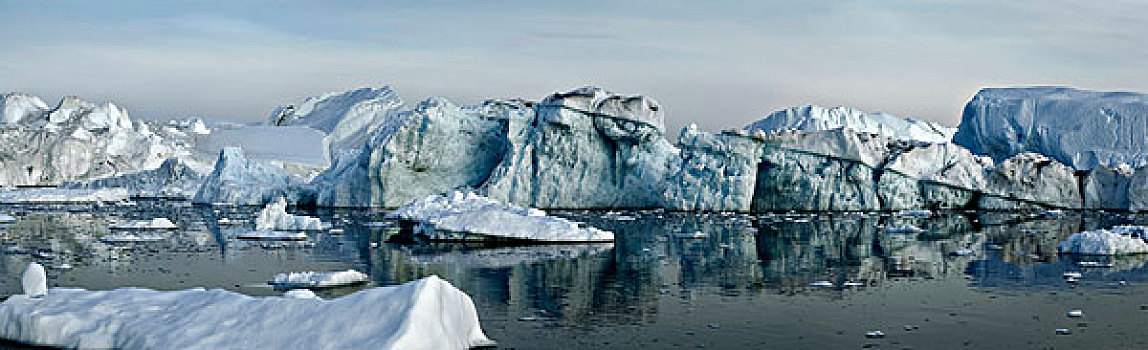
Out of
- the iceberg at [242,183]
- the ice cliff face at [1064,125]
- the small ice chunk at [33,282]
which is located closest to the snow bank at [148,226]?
the iceberg at [242,183]

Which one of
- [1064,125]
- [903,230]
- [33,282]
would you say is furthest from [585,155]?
[33,282]

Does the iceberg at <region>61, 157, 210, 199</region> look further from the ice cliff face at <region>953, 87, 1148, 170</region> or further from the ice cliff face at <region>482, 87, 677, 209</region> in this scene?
the ice cliff face at <region>953, 87, 1148, 170</region>

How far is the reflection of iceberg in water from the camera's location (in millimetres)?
13188

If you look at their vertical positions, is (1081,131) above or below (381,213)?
above

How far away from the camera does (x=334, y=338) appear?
6.17m

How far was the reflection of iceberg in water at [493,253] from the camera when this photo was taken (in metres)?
13.2

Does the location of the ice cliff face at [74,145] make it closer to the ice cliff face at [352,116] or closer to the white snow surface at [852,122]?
the ice cliff face at [352,116]

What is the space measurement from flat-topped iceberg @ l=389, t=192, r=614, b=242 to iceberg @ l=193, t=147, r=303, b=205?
50.4 feet

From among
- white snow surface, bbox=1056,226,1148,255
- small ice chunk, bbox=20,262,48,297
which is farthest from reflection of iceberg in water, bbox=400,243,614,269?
white snow surface, bbox=1056,226,1148,255

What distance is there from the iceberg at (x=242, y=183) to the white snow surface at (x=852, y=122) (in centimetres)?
2664

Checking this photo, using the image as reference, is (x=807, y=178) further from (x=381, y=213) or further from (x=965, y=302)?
(x=965, y=302)

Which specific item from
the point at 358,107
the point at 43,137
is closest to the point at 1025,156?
the point at 43,137

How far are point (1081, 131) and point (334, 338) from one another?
110 ft

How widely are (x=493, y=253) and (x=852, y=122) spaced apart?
1708 inches
